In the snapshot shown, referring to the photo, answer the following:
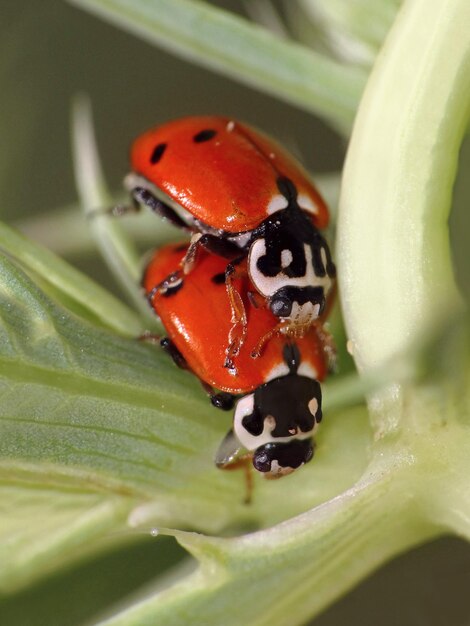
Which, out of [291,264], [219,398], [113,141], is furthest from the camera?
[113,141]

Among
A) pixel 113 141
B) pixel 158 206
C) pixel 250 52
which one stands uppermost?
pixel 250 52

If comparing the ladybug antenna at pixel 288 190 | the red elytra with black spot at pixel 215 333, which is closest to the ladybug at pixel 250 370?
the red elytra with black spot at pixel 215 333

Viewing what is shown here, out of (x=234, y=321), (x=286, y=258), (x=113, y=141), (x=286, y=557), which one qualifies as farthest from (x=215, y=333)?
(x=113, y=141)

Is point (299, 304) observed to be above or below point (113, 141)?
above

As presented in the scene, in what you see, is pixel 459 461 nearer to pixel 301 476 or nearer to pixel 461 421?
pixel 461 421

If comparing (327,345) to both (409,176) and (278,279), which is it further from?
(409,176)

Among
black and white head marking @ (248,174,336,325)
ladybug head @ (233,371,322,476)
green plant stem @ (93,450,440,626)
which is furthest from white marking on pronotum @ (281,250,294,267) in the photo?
green plant stem @ (93,450,440,626)

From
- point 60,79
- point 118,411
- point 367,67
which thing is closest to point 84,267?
point 60,79
